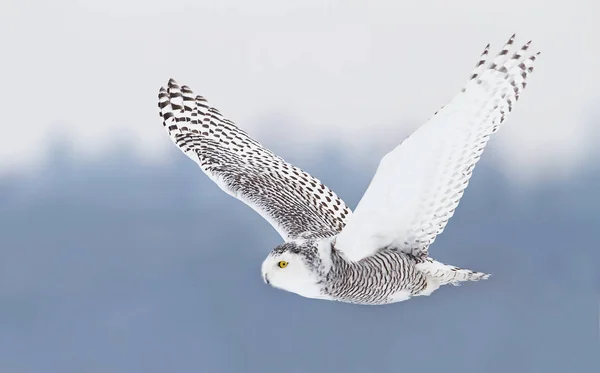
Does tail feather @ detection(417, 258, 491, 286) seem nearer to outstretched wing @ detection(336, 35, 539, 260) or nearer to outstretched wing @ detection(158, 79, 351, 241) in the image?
outstretched wing @ detection(336, 35, 539, 260)

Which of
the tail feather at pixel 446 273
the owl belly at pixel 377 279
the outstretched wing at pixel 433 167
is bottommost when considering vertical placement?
the owl belly at pixel 377 279

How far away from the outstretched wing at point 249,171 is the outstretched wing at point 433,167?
0.54 ft

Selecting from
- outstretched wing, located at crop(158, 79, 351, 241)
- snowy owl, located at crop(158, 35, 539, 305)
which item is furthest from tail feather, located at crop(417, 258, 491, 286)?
outstretched wing, located at crop(158, 79, 351, 241)

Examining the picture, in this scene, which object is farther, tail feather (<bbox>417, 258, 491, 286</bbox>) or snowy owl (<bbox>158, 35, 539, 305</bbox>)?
tail feather (<bbox>417, 258, 491, 286</bbox>)

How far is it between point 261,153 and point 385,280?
0.51 meters

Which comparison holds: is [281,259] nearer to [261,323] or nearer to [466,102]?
[466,102]

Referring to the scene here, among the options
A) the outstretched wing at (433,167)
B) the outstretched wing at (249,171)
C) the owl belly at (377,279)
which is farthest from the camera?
the outstretched wing at (249,171)

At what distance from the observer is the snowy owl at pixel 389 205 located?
124cm

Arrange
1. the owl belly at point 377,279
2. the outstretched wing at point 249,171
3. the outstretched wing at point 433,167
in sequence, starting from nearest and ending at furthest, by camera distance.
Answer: the outstretched wing at point 433,167 < the owl belly at point 377,279 < the outstretched wing at point 249,171

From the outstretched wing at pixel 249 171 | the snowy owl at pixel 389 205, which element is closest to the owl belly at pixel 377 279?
the snowy owl at pixel 389 205

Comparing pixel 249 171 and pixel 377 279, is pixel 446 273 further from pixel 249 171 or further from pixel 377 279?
pixel 249 171

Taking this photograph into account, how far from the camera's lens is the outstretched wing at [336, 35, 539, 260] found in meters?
1.23

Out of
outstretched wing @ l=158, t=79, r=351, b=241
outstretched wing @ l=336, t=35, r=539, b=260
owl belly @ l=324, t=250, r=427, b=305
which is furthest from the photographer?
outstretched wing @ l=158, t=79, r=351, b=241

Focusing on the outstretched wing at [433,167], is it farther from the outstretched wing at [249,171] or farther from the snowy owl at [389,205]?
the outstretched wing at [249,171]
